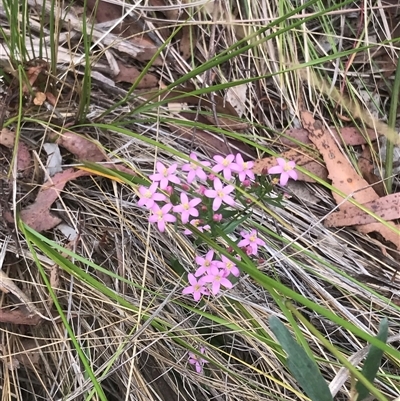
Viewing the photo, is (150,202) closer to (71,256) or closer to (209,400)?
(71,256)

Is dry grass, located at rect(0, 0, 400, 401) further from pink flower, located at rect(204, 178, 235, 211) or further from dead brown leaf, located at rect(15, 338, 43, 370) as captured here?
pink flower, located at rect(204, 178, 235, 211)

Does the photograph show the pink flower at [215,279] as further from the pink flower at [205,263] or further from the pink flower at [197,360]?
the pink flower at [197,360]

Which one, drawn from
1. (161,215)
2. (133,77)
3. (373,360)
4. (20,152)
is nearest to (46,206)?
(20,152)

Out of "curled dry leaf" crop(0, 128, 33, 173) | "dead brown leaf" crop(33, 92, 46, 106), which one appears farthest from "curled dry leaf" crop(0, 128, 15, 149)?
"dead brown leaf" crop(33, 92, 46, 106)

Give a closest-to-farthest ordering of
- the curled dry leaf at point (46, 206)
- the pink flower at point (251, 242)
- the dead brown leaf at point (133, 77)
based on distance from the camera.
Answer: the pink flower at point (251, 242) < the curled dry leaf at point (46, 206) < the dead brown leaf at point (133, 77)

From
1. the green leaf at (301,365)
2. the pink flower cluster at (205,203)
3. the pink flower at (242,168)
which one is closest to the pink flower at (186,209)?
the pink flower cluster at (205,203)

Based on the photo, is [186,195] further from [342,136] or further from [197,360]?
[342,136]

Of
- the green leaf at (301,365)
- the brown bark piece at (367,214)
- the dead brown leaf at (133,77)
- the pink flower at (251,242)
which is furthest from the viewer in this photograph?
the dead brown leaf at (133,77)
